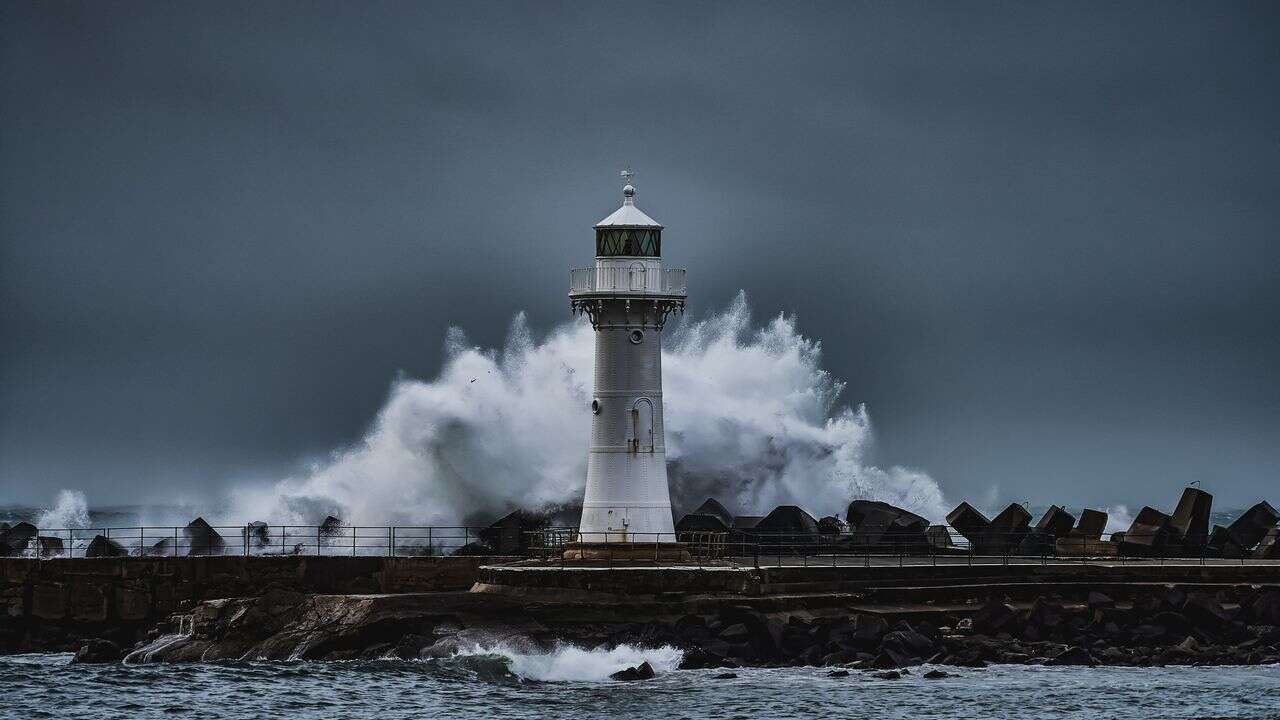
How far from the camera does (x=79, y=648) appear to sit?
1677 inches

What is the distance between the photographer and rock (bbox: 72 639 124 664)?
4094 centimetres

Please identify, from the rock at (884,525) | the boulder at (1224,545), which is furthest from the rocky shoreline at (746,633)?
the boulder at (1224,545)

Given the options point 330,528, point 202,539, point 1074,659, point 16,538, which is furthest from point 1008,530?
point 16,538

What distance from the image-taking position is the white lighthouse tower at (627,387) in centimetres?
4134

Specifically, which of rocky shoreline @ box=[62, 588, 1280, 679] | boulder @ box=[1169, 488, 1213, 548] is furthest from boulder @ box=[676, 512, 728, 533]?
rocky shoreline @ box=[62, 588, 1280, 679]

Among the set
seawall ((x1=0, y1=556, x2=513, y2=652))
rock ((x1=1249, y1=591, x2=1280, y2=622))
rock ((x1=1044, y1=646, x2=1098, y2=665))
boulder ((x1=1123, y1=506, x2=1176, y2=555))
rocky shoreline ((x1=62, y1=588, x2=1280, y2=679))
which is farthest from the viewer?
boulder ((x1=1123, y1=506, x2=1176, y2=555))

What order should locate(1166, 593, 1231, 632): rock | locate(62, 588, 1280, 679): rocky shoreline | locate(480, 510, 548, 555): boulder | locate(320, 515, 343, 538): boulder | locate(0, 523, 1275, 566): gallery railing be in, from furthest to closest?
1. locate(320, 515, 343, 538): boulder
2. locate(480, 510, 548, 555): boulder
3. locate(0, 523, 1275, 566): gallery railing
4. locate(1166, 593, 1231, 632): rock
5. locate(62, 588, 1280, 679): rocky shoreline

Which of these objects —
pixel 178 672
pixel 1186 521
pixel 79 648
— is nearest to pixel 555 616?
pixel 178 672

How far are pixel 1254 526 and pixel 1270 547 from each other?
227 cm

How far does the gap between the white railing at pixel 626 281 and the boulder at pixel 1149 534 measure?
10313 mm

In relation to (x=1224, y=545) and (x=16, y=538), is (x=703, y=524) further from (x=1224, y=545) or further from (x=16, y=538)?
(x=16, y=538)

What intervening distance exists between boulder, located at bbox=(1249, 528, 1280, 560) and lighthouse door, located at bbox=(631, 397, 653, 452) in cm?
1215

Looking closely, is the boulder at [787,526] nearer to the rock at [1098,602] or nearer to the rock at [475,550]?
the rock at [475,550]

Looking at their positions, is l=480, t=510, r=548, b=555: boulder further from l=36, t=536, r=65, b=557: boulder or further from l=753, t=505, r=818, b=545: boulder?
l=36, t=536, r=65, b=557: boulder
